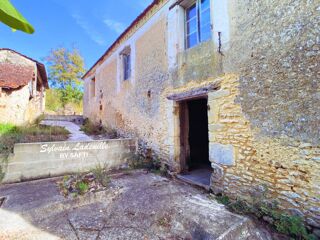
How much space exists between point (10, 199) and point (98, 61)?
9.44 m

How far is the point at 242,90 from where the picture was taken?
3541mm

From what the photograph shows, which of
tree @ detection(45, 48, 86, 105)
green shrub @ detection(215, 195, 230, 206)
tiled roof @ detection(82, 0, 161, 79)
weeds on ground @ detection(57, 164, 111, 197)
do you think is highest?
tree @ detection(45, 48, 86, 105)

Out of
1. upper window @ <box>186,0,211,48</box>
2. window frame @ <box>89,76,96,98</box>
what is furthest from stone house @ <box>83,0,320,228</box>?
window frame @ <box>89,76,96,98</box>

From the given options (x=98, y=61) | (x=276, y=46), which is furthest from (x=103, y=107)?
(x=276, y=46)

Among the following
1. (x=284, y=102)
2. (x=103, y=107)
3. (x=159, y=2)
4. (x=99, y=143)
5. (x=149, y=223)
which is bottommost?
(x=149, y=223)

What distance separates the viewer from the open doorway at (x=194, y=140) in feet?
17.4

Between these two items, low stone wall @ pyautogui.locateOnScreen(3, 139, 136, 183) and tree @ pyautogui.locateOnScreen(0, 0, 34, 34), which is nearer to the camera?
tree @ pyautogui.locateOnScreen(0, 0, 34, 34)

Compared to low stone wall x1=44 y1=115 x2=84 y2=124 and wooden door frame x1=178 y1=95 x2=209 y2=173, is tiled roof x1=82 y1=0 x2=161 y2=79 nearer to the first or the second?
wooden door frame x1=178 y1=95 x2=209 y2=173

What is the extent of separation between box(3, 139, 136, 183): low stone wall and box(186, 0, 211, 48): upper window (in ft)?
11.6

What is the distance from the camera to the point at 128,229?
2.74 metres

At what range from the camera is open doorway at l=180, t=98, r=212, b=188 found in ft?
17.4

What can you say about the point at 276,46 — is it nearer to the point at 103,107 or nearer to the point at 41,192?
the point at 41,192

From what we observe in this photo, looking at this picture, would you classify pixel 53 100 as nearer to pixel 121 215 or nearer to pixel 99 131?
pixel 99 131

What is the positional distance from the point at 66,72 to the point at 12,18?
26.3m
